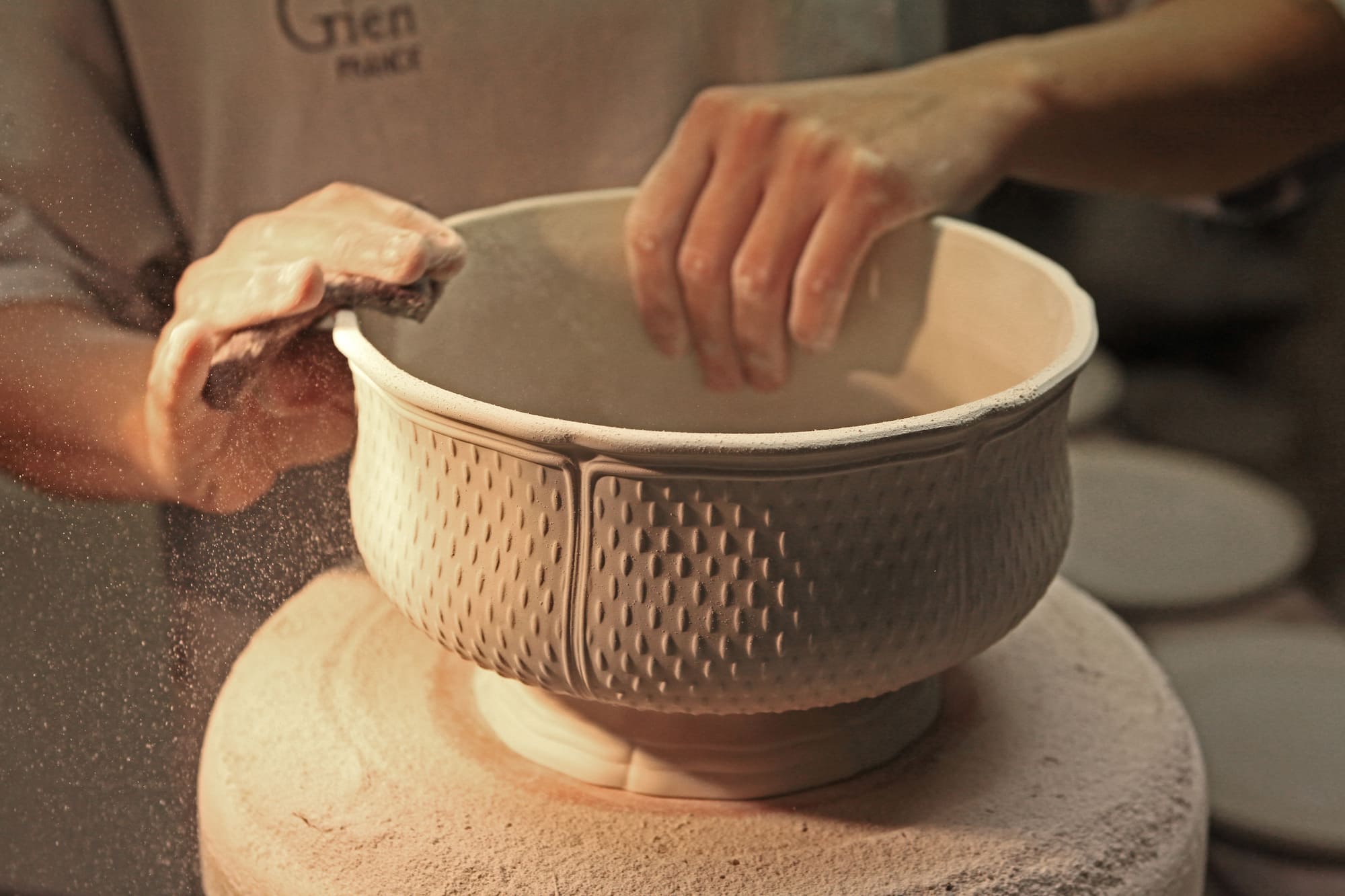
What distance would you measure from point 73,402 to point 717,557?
28 centimetres

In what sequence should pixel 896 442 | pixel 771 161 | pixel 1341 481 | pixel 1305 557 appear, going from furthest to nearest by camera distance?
1. pixel 1341 481
2. pixel 1305 557
3. pixel 771 161
4. pixel 896 442

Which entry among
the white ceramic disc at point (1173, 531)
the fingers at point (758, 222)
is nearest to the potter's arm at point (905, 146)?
the fingers at point (758, 222)

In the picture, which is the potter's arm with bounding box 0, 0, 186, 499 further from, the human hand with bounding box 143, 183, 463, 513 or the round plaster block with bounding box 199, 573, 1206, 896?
the round plaster block with bounding box 199, 573, 1206, 896

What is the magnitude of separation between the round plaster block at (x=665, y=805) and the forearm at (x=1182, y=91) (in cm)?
37

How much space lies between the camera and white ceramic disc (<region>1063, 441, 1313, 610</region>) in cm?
113

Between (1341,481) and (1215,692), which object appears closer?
(1215,692)

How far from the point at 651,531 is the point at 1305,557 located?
92cm

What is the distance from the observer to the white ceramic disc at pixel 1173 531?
1133 millimetres

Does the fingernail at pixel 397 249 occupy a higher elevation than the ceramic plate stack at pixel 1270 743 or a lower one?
higher

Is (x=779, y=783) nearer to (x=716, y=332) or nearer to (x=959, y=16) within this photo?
(x=716, y=332)

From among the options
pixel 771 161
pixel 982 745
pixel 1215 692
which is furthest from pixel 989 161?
pixel 1215 692

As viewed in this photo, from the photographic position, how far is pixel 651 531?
1.63 feet

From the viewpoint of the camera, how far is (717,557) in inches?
19.7

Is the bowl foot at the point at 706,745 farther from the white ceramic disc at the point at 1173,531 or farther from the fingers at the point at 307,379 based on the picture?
the white ceramic disc at the point at 1173,531
